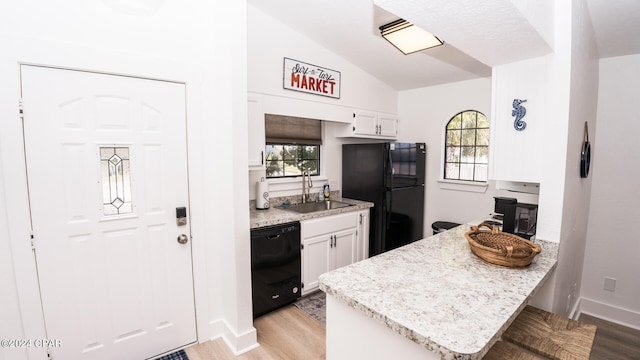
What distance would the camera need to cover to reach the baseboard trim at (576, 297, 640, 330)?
277cm

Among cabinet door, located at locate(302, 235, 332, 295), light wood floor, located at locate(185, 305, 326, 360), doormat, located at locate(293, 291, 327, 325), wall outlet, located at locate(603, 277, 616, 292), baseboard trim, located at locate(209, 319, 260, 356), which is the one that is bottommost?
light wood floor, located at locate(185, 305, 326, 360)

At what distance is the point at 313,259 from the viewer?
2992 mm

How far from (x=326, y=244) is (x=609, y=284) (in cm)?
281

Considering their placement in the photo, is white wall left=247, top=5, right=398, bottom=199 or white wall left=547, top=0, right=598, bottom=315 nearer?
white wall left=547, top=0, right=598, bottom=315

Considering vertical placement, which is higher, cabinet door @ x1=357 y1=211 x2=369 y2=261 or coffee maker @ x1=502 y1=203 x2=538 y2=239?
coffee maker @ x1=502 y1=203 x2=538 y2=239

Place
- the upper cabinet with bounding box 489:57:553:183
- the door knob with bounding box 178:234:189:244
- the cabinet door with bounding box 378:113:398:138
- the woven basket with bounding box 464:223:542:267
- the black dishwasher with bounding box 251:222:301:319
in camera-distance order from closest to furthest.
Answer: the woven basket with bounding box 464:223:542:267 → the upper cabinet with bounding box 489:57:553:183 → the door knob with bounding box 178:234:189:244 → the black dishwasher with bounding box 251:222:301:319 → the cabinet door with bounding box 378:113:398:138

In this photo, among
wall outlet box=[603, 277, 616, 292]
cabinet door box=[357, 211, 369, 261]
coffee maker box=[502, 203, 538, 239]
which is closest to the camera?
coffee maker box=[502, 203, 538, 239]

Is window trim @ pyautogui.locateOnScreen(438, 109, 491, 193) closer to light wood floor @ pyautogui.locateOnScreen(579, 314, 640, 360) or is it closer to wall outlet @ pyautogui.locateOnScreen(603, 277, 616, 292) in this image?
wall outlet @ pyautogui.locateOnScreen(603, 277, 616, 292)

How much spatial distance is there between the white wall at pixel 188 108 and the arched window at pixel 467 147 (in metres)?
2.85

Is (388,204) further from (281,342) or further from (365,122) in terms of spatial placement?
(281,342)

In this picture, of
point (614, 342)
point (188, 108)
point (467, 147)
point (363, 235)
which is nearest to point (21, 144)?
point (188, 108)

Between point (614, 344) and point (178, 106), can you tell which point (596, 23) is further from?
point (178, 106)

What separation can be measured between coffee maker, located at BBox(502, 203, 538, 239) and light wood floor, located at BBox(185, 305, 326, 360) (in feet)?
5.38

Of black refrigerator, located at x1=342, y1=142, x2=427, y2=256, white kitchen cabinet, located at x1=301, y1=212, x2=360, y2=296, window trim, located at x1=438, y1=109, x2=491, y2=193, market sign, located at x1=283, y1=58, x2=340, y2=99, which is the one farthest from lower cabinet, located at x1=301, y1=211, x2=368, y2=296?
market sign, located at x1=283, y1=58, x2=340, y2=99
